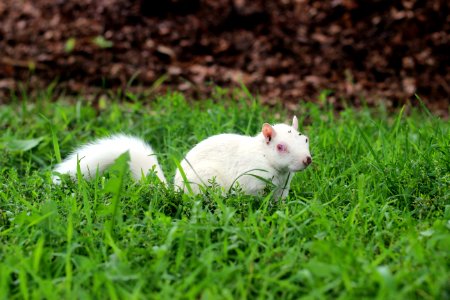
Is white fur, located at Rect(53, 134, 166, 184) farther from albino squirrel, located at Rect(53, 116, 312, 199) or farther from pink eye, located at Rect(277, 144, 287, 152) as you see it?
pink eye, located at Rect(277, 144, 287, 152)

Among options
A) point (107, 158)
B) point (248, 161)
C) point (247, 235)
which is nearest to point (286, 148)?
point (248, 161)

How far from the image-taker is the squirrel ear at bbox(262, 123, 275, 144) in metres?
3.40

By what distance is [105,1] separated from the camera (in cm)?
782

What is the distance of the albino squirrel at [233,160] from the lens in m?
3.38

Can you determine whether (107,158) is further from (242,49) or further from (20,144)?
(242,49)

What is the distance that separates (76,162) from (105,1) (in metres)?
4.49

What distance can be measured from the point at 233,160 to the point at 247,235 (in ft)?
2.27

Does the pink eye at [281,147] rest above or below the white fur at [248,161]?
above

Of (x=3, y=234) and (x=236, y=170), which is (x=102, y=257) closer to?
(x=3, y=234)

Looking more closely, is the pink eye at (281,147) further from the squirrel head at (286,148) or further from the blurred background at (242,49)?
the blurred background at (242,49)

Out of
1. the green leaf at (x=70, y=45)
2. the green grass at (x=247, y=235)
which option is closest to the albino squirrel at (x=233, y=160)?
the green grass at (x=247, y=235)

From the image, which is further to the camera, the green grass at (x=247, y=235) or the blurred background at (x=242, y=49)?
the blurred background at (x=242, y=49)

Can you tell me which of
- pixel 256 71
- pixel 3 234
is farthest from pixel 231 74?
pixel 3 234

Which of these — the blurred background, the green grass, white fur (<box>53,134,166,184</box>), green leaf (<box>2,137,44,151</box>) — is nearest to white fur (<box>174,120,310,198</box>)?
the green grass
